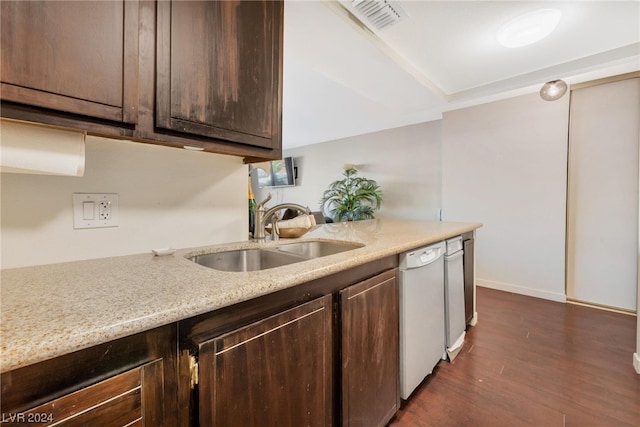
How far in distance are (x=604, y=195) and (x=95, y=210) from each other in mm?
4185

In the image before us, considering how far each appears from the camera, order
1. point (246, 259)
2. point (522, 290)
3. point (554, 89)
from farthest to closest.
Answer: point (522, 290) → point (554, 89) → point (246, 259)

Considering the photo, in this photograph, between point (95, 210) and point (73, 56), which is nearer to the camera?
point (73, 56)

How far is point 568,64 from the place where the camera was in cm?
254

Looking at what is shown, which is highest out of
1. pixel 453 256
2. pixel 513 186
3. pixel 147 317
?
pixel 513 186

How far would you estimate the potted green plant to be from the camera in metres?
4.83

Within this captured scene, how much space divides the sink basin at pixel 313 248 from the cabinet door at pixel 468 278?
1250 mm

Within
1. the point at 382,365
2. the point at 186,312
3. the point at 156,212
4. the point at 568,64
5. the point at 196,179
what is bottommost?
the point at 382,365

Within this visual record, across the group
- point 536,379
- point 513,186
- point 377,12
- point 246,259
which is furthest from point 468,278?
point 377,12

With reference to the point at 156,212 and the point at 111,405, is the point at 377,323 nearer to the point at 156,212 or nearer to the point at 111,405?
the point at 111,405

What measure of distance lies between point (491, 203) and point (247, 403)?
3628mm

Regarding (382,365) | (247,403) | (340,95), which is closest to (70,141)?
(247,403)

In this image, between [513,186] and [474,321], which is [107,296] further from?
[513,186]

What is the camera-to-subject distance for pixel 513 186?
3.21 m

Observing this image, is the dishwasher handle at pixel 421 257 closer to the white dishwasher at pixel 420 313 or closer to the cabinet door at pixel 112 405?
the white dishwasher at pixel 420 313
